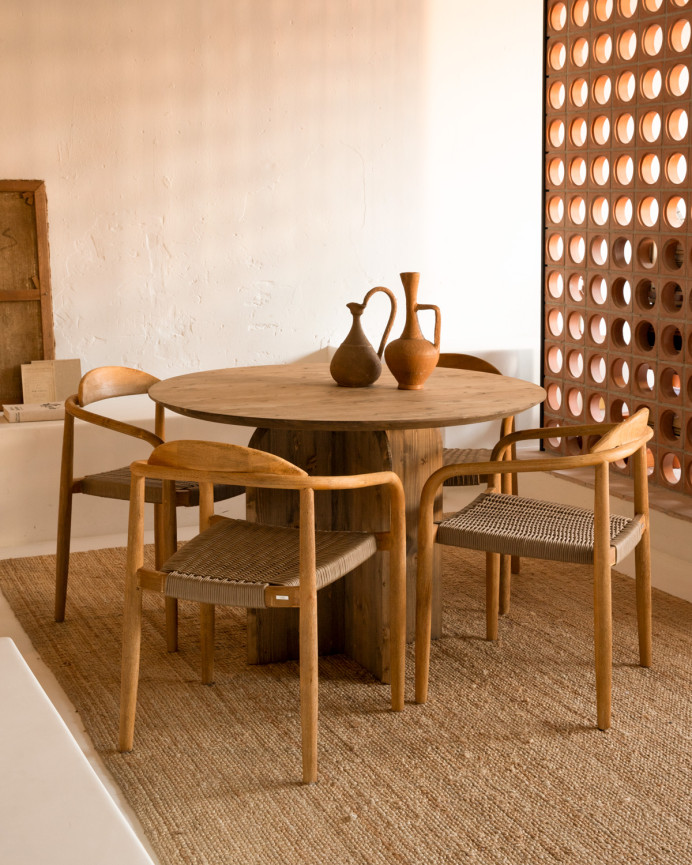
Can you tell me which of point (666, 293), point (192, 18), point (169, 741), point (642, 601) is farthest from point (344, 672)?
point (192, 18)

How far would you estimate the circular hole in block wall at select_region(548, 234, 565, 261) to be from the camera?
4559 mm

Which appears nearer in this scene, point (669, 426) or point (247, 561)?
point (247, 561)

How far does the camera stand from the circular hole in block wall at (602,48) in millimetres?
4117

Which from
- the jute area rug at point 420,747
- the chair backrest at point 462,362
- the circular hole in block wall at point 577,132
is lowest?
the jute area rug at point 420,747

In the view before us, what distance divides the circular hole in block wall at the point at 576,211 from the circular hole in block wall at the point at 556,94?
0.43 meters

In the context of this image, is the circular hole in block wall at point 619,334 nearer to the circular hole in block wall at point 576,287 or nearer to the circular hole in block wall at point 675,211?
the circular hole in block wall at point 576,287

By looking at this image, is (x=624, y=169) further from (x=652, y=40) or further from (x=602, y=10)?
(x=602, y=10)

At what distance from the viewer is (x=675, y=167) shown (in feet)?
12.5

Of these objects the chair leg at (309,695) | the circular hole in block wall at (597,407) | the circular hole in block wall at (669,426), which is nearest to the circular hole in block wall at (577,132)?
the circular hole in block wall at (597,407)

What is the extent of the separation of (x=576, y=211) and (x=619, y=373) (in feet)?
2.44

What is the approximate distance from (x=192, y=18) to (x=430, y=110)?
1.26 metres

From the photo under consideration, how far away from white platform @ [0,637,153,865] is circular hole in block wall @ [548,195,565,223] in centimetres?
343

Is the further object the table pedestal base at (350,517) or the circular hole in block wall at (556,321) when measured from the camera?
the circular hole in block wall at (556,321)

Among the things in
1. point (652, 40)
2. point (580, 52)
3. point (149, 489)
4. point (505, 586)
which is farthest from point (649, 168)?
point (149, 489)
